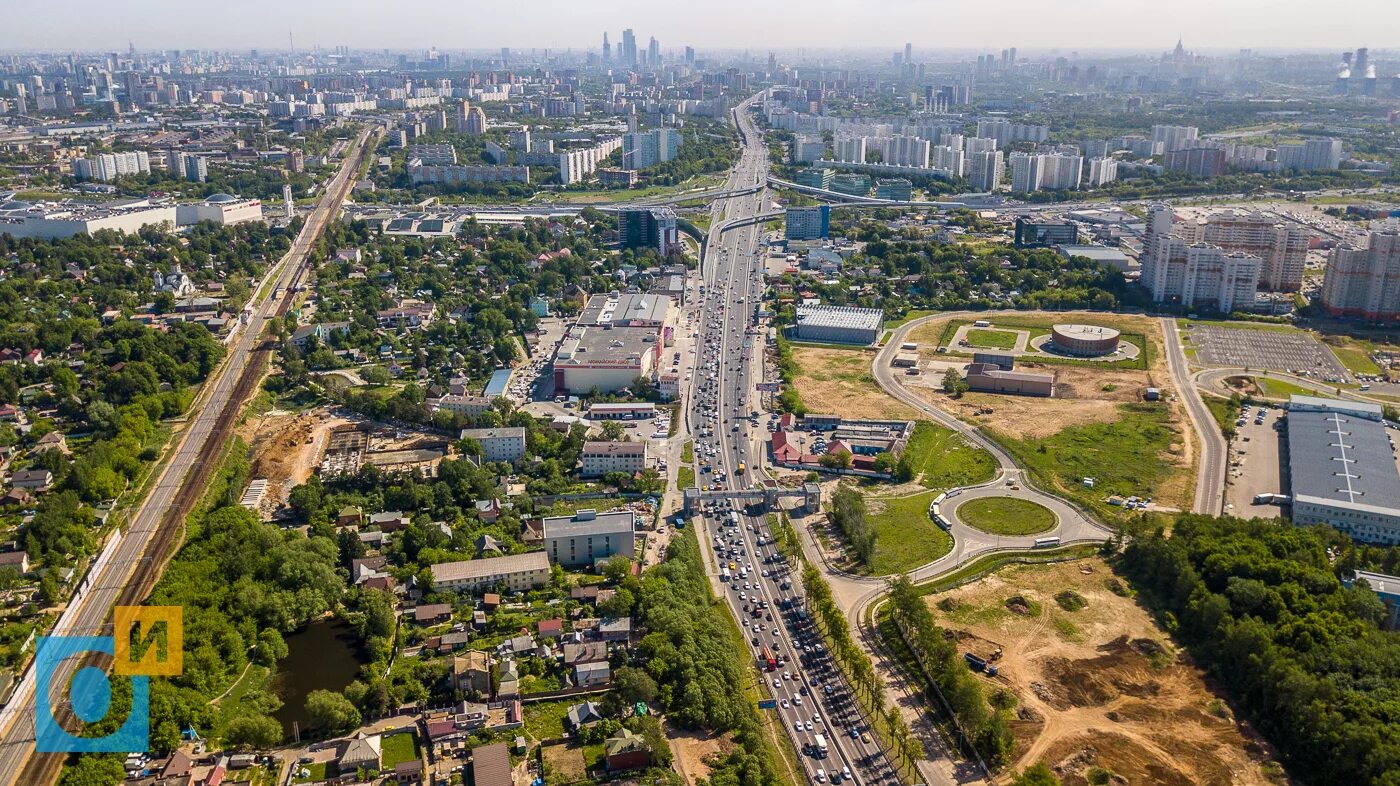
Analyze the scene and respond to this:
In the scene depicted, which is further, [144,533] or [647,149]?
[647,149]

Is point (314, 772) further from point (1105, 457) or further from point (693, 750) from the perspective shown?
point (1105, 457)

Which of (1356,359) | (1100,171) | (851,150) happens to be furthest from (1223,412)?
(851,150)

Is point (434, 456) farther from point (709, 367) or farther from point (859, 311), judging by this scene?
point (859, 311)

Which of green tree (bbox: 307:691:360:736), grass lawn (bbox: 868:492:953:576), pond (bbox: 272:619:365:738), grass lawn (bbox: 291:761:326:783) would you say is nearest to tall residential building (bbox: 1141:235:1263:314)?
grass lawn (bbox: 868:492:953:576)

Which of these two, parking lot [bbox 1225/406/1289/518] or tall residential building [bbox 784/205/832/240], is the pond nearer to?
parking lot [bbox 1225/406/1289/518]

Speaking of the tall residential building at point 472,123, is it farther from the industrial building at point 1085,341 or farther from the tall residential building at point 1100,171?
the industrial building at point 1085,341

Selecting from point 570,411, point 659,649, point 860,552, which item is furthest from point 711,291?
point 659,649
